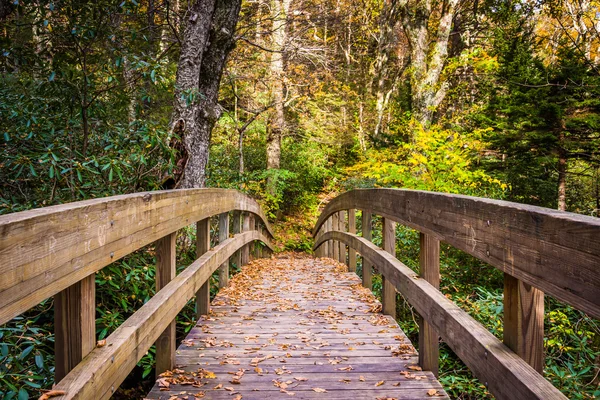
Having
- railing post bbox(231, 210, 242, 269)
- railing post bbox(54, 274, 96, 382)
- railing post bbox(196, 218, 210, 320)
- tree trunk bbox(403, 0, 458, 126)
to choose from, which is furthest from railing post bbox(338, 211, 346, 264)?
tree trunk bbox(403, 0, 458, 126)

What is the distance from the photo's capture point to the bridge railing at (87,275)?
1.15 meters

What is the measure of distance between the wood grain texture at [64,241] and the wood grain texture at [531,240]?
1.58 meters

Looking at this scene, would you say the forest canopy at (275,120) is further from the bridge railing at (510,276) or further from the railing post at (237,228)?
the bridge railing at (510,276)

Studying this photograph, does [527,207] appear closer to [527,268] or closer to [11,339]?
[527,268]

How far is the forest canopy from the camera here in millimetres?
3922

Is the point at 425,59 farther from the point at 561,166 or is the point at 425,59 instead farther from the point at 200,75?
the point at 200,75

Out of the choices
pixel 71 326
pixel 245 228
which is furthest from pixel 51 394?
pixel 245 228

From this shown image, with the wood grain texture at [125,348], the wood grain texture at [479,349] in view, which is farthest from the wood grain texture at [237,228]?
the wood grain texture at [479,349]

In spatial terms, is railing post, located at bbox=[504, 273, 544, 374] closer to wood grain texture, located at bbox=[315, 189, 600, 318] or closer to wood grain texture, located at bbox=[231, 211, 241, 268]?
wood grain texture, located at bbox=[315, 189, 600, 318]

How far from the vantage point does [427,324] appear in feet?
8.57

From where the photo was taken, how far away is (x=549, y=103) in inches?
335

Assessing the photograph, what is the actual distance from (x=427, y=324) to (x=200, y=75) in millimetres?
5367

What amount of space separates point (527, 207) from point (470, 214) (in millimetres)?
472

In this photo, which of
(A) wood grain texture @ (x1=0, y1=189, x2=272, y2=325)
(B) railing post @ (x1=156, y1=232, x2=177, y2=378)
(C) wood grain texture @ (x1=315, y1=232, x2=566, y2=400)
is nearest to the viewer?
(A) wood grain texture @ (x1=0, y1=189, x2=272, y2=325)
